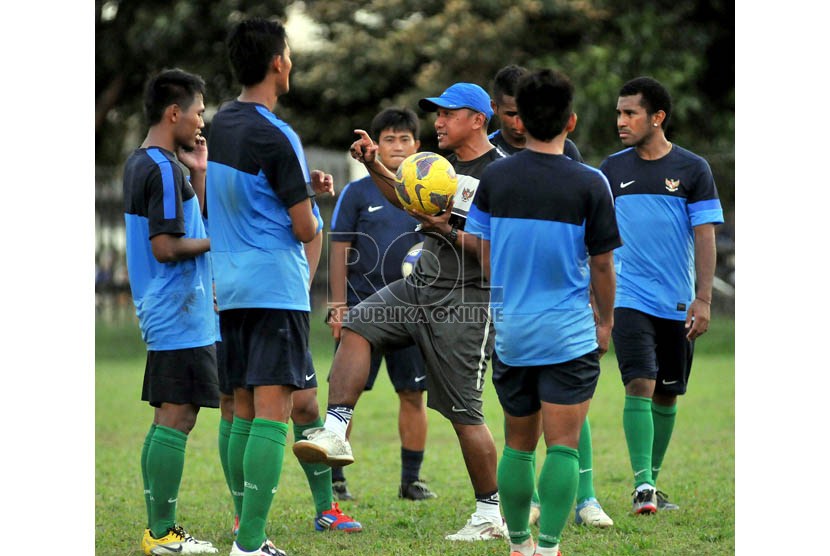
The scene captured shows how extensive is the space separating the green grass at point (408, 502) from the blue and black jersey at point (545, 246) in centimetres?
145

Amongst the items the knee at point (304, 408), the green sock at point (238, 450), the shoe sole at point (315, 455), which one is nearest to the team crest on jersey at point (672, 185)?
the knee at point (304, 408)

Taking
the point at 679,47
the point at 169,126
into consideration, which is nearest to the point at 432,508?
the point at 169,126

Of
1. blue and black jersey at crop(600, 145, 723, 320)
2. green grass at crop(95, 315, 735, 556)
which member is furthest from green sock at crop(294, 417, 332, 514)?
blue and black jersey at crop(600, 145, 723, 320)

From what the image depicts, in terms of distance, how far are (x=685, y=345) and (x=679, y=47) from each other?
18244 millimetres

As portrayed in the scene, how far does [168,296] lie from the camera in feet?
21.6

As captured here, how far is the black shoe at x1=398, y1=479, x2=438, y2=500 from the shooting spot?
8.65 metres

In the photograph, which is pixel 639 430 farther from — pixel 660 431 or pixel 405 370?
pixel 405 370

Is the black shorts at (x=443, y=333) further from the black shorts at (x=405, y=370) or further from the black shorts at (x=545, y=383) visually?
the black shorts at (x=405, y=370)

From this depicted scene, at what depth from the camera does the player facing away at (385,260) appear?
880 cm

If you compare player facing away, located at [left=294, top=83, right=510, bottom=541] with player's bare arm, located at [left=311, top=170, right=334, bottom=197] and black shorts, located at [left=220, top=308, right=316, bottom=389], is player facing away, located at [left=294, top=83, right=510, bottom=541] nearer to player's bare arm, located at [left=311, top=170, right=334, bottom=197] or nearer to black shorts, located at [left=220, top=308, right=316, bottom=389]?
player's bare arm, located at [left=311, top=170, right=334, bottom=197]

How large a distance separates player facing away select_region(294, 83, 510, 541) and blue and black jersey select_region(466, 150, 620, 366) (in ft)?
2.84

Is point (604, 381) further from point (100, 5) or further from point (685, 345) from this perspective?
point (100, 5)

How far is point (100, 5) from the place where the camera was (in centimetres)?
2489

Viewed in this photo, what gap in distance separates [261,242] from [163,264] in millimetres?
813
